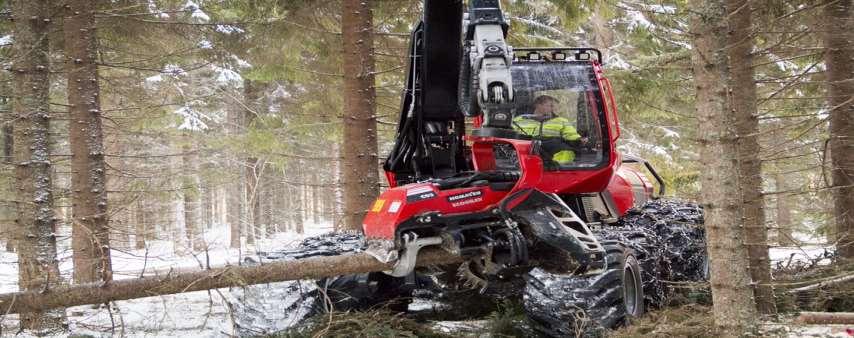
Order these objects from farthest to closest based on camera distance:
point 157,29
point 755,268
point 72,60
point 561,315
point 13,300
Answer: point 157,29 → point 72,60 → point 755,268 → point 561,315 → point 13,300

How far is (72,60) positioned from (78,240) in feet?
7.34

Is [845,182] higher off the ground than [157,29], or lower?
lower

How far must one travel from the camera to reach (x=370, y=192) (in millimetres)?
8734

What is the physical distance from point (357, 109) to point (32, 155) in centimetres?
361

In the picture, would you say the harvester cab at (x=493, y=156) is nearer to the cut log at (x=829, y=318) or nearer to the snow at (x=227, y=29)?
the cut log at (x=829, y=318)

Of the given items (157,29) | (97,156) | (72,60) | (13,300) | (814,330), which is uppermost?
(157,29)

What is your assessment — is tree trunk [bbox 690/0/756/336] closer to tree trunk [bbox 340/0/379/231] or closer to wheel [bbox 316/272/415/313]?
wheel [bbox 316/272/415/313]

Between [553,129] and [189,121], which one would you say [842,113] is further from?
[189,121]

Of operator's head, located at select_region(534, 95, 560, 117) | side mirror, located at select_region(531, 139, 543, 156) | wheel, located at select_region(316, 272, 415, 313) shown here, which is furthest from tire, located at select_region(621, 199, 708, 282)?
wheel, located at select_region(316, 272, 415, 313)

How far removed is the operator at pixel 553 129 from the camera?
664 centimetres

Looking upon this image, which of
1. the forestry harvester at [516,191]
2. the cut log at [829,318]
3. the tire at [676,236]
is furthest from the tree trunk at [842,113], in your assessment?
the cut log at [829,318]

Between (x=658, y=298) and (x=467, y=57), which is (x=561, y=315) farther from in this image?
(x=467, y=57)

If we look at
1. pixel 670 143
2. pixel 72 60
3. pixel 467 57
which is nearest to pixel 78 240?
pixel 72 60

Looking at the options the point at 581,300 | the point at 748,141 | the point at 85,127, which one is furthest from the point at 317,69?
the point at 581,300
